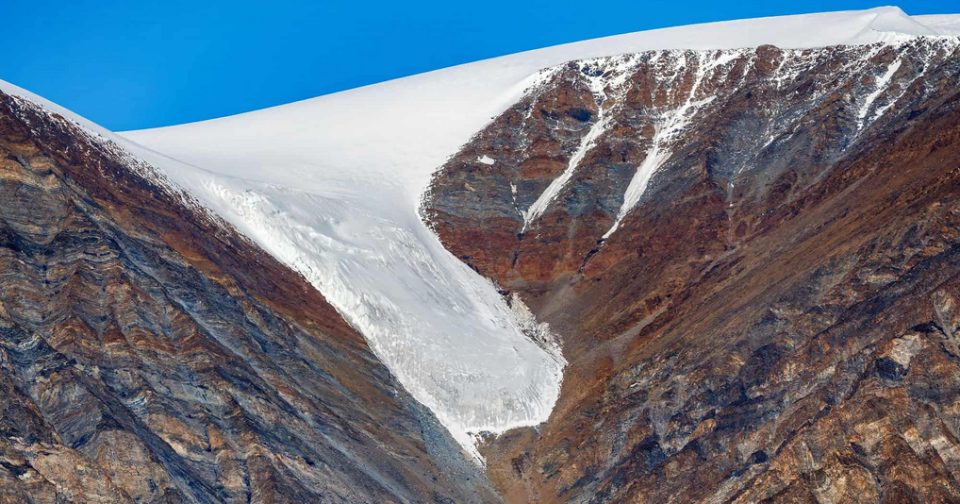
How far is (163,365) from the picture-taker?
61469 mm

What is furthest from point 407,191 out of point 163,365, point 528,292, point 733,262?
point 163,365

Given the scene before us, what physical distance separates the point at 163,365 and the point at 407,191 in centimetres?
3770

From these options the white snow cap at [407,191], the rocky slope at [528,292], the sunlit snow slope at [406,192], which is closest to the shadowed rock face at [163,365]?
the rocky slope at [528,292]

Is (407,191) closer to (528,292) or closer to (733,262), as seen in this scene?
(528,292)

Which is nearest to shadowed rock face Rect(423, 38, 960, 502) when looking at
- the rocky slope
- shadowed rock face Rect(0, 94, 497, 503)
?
the rocky slope

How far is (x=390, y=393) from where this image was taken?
72.5 m

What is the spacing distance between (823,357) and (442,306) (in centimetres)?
2500

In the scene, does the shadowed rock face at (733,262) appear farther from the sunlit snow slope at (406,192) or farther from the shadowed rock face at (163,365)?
the shadowed rock face at (163,365)

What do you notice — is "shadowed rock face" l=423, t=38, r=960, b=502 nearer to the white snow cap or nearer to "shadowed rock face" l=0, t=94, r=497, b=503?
the white snow cap

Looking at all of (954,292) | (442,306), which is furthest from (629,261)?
(954,292)

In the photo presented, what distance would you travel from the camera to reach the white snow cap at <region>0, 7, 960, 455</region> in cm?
7556

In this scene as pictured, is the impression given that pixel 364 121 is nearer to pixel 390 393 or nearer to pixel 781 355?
pixel 390 393

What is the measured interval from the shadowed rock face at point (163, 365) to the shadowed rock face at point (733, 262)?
24.5 feet

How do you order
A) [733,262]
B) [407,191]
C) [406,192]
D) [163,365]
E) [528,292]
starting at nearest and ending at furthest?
1. [163,365]
2. [733,262]
3. [528,292]
4. [406,192]
5. [407,191]
